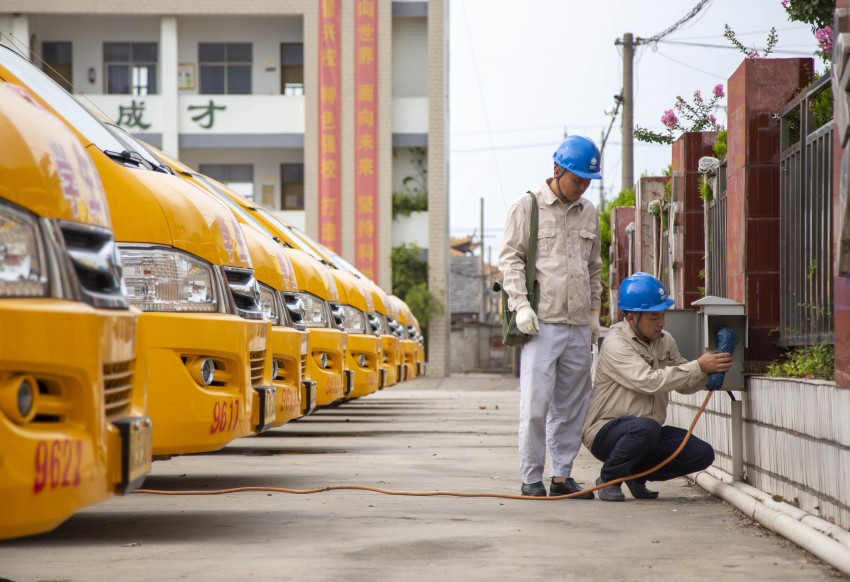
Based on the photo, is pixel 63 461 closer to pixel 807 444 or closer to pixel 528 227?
pixel 807 444

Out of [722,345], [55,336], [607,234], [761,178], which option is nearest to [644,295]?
[722,345]

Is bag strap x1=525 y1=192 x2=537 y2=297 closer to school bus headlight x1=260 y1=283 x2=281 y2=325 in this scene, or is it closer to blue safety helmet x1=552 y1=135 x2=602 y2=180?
blue safety helmet x1=552 y1=135 x2=602 y2=180

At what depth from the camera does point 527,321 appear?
763cm

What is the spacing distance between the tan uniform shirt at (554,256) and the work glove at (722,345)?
2.73 feet

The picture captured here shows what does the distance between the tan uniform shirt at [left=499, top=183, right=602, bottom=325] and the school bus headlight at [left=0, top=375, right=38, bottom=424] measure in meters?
4.26

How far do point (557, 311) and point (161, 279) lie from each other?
2.55 metres

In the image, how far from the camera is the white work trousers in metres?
7.75

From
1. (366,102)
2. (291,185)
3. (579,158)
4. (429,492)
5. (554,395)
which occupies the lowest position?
(429,492)

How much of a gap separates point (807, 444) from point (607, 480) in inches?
72.0

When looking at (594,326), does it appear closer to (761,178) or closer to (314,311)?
(761,178)

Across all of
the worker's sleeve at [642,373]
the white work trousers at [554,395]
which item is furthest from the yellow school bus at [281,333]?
the worker's sleeve at [642,373]

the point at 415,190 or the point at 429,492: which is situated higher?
the point at 415,190

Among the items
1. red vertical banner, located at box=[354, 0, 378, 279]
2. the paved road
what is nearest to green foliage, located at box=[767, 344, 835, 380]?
the paved road

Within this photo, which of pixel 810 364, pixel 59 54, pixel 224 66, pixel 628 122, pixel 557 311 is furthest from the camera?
Result: pixel 224 66
